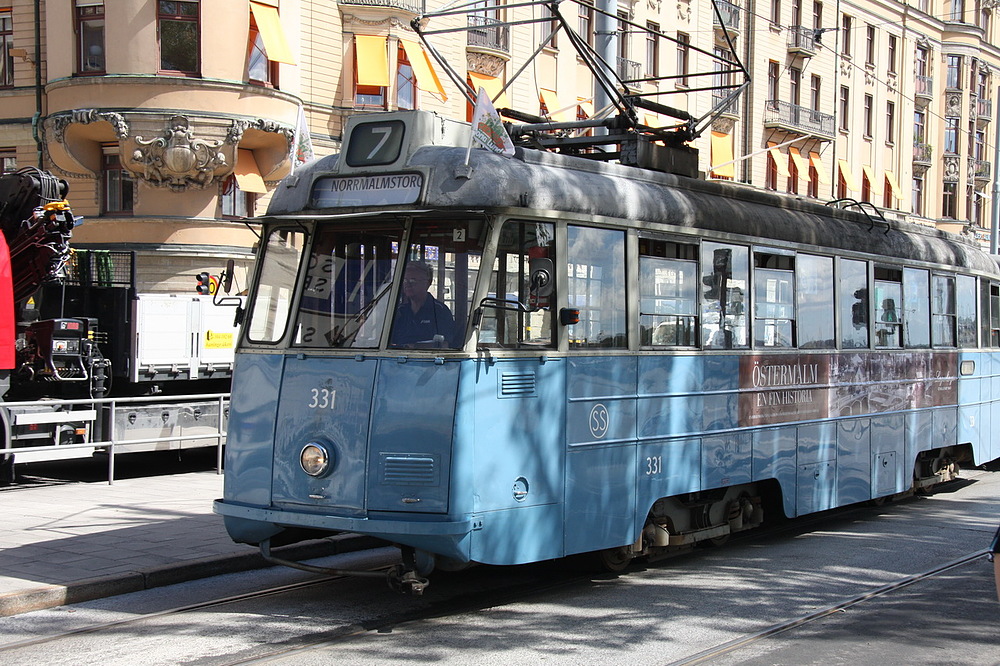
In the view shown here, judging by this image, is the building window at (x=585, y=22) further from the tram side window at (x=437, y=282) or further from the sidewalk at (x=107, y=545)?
the tram side window at (x=437, y=282)

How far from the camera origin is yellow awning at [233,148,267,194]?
1025 inches

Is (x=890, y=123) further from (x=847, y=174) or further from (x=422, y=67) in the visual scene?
(x=422, y=67)

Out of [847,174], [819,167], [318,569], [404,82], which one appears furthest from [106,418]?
[847,174]

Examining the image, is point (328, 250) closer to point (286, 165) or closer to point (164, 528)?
point (164, 528)

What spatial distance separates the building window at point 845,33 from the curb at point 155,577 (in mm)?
42066

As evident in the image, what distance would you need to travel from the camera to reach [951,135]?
180ft

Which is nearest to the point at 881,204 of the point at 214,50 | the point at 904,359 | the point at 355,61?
the point at 355,61

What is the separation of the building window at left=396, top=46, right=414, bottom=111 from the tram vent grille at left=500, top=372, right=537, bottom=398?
2269cm

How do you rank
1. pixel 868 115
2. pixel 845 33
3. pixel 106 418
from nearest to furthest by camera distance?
pixel 106 418 → pixel 845 33 → pixel 868 115

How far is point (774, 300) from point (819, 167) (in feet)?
121

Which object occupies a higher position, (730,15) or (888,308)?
(730,15)

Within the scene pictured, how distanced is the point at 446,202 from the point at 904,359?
6.93m

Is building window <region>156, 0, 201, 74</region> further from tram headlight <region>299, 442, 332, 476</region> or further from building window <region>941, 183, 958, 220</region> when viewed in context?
building window <region>941, 183, 958, 220</region>

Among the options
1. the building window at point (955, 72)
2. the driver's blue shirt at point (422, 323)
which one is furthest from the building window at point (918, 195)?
the driver's blue shirt at point (422, 323)
